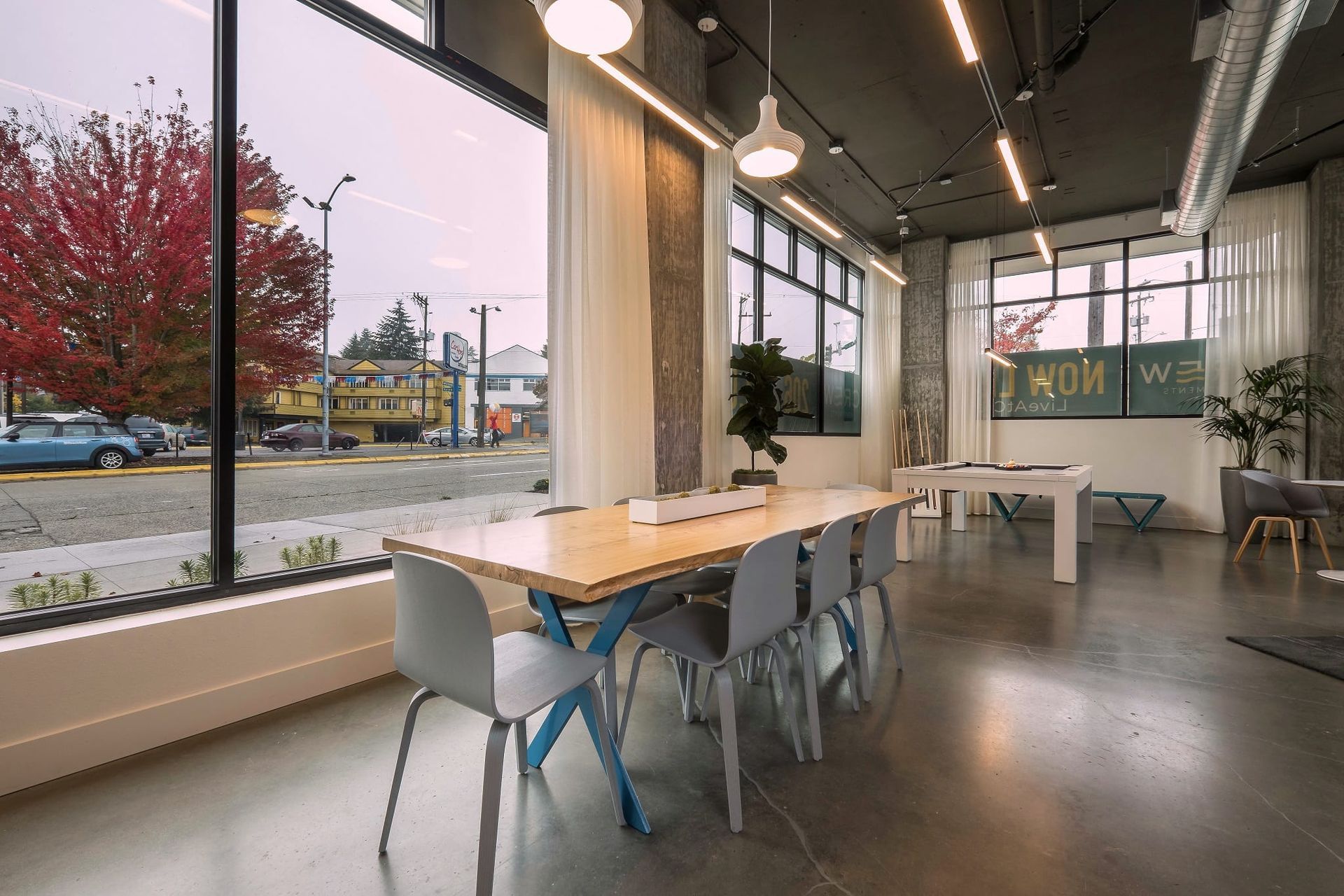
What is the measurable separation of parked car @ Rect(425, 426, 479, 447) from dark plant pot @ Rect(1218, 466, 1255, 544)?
713cm

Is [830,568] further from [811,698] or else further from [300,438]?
[300,438]

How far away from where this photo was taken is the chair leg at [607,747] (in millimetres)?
1591

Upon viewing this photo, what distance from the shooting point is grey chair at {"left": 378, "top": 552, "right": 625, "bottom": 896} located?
128cm

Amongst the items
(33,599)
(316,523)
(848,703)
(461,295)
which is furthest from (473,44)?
(848,703)

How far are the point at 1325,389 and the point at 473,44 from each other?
8.12 m

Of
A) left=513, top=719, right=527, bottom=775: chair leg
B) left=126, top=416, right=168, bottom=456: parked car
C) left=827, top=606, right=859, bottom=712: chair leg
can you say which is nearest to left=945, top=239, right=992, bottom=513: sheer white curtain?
left=827, top=606, right=859, bottom=712: chair leg

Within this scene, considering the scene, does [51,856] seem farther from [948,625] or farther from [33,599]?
[948,625]

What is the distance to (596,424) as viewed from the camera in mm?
3678

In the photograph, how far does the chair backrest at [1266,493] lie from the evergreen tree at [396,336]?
675cm

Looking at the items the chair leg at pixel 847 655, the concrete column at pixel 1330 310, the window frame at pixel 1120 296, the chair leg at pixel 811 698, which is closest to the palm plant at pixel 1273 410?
the concrete column at pixel 1330 310

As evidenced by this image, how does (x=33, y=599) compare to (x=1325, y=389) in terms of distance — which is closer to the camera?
(x=33, y=599)

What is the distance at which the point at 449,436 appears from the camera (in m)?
3.63

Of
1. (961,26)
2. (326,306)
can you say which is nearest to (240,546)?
(326,306)

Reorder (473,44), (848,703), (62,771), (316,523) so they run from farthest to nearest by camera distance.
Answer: (473,44)
(316,523)
(848,703)
(62,771)
